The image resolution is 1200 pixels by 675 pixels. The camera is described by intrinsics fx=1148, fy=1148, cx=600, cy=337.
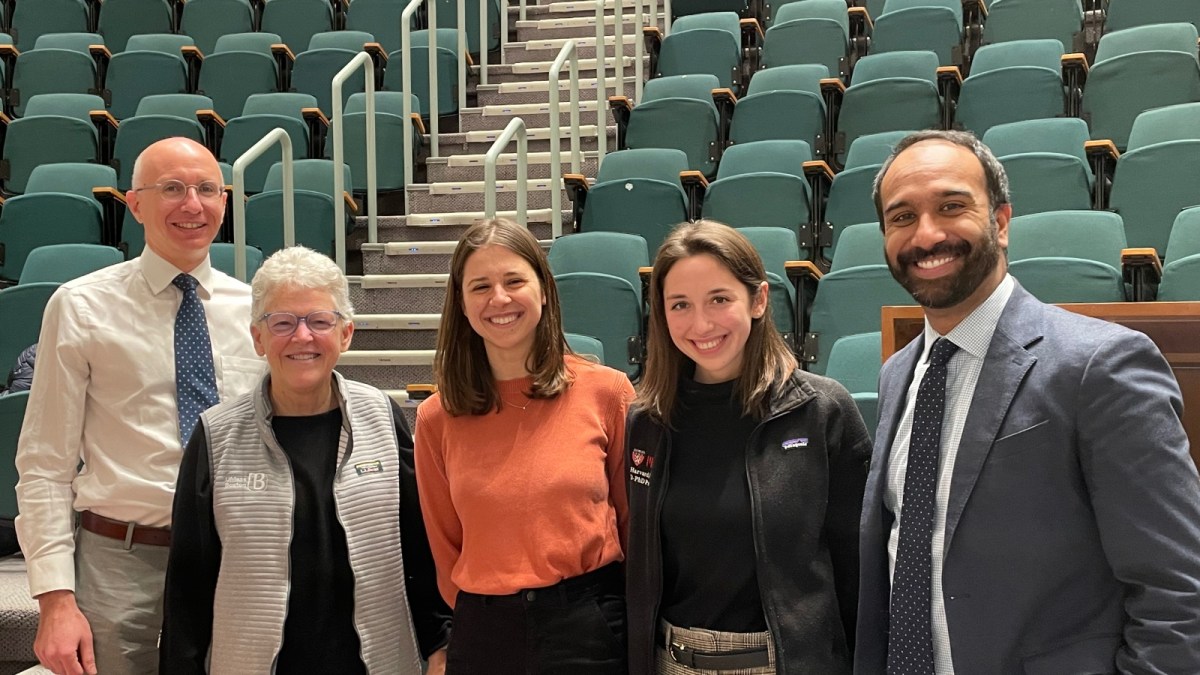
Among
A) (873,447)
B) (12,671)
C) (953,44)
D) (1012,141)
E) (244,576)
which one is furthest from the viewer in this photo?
(953,44)

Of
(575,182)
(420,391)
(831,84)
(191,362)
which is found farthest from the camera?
(831,84)

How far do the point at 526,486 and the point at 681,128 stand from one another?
122 inches

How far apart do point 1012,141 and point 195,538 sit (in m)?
2.91

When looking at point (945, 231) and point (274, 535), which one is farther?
point (274, 535)

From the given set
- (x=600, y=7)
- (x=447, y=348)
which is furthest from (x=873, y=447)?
(x=600, y=7)

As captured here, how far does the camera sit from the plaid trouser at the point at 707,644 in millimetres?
1212

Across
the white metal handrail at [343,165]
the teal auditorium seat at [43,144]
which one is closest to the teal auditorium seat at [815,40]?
the white metal handrail at [343,165]

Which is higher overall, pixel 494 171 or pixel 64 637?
pixel 494 171

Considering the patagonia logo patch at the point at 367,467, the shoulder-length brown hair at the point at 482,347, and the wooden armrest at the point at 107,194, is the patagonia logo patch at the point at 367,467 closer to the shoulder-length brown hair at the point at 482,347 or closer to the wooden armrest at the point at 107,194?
the shoulder-length brown hair at the point at 482,347

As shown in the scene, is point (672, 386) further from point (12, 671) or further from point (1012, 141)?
point (1012, 141)

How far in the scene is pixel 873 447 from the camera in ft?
4.14

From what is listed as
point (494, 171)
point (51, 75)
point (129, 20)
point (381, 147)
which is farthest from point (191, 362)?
point (129, 20)

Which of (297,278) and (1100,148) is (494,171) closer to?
(1100,148)

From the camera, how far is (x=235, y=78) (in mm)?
4957
